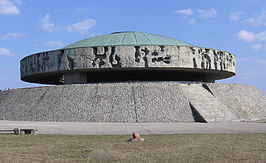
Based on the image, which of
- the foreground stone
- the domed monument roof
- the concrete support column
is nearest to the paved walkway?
the foreground stone

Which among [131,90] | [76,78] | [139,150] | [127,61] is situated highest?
[127,61]

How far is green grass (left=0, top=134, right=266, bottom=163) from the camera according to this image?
757cm

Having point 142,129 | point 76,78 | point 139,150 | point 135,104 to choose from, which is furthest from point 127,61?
point 139,150

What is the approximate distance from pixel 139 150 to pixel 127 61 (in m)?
17.3

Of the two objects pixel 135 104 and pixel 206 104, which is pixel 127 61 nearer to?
pixel 135 104

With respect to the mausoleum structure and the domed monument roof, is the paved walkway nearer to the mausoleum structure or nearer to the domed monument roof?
the mausoleum structure

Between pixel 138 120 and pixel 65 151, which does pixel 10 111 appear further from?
pixel 65 151

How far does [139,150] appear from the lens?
28.8 ft

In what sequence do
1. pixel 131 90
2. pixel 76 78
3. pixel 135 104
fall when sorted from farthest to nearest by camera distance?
pixel 76 78
pixel 131 90
pixel 135 104

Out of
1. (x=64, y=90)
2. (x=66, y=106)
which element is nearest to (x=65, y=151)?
(x=66, y=106)

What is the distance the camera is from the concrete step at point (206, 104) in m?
21.4

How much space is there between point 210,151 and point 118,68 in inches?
710

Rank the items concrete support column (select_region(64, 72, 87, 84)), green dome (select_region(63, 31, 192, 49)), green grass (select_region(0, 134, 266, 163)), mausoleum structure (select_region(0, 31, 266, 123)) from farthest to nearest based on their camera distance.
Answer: green dome (select_region(63, 31, 192, 49)) → concrete support column (select_region(64, 72, 87, 84)) → mausoleum structure (select_region(0, 31, 266, 123)) → green grass (select_region(0, 134, 266, 163))

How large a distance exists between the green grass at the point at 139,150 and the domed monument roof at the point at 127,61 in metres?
15.3
